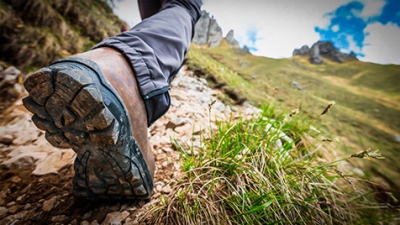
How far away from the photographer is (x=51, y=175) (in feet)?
3.06

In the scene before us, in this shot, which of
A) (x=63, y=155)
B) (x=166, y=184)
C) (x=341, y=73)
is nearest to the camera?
(x=166, y=184)

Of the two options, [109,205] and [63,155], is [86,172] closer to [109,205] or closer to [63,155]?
[109,205]

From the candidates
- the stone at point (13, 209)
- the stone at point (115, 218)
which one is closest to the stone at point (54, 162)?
the stone at point (13, 209)

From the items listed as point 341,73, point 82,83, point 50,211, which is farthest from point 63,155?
point 341,73

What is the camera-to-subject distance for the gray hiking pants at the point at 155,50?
0.74 m

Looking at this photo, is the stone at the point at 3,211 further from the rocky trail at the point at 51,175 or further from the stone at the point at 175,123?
the stone at the point at 175,123

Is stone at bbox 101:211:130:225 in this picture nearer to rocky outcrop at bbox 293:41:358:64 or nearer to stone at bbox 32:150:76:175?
stone at bbox 32:150:76:175

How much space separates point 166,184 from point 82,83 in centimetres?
62

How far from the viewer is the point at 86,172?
2.21ft

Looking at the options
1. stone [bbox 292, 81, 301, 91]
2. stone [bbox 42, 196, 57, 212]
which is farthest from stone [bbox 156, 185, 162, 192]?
stone [bbox 292, 81, 301, 91]

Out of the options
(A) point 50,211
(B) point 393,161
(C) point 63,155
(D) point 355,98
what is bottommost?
(C) point 63,155

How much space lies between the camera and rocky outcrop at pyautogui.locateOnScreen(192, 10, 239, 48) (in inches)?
174

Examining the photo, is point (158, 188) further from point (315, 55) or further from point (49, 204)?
point (315, 55)

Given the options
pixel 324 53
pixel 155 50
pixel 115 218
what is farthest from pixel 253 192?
pixel 324 53
